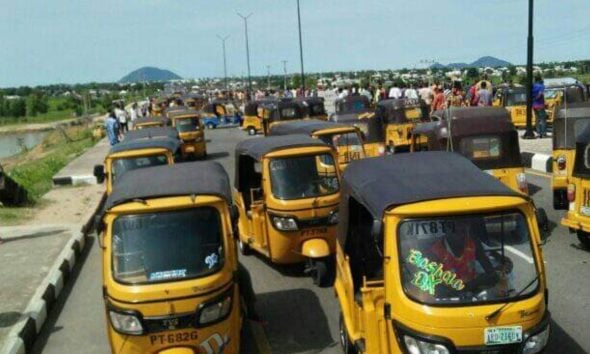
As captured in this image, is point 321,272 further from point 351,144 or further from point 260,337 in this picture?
point 351,144

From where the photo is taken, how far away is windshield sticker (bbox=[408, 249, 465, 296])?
553 cm

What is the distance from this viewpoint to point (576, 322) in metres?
7.91

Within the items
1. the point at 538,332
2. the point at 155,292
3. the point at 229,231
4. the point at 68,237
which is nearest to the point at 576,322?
the point at 538,332

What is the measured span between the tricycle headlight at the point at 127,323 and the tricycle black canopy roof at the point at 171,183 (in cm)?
109

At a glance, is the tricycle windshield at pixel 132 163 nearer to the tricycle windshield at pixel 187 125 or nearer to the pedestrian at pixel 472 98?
the tricycle windshield at pixel 187 125

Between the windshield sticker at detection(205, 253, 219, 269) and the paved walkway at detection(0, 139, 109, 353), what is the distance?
2.84 m

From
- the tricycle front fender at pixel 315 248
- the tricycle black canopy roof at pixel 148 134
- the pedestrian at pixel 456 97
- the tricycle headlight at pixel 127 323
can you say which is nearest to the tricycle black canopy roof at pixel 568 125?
the tricycle front fender at pixel 315 248

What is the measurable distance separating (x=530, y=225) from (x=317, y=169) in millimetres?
5026

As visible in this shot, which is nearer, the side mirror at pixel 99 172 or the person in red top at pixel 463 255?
the person in red top at pixel 463 255

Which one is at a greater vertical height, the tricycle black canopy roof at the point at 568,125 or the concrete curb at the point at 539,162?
the tricycle black canopy roof at the point at 568,125

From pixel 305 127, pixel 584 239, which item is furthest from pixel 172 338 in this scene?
pixel 305 127

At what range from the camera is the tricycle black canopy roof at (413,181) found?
577 centimetres

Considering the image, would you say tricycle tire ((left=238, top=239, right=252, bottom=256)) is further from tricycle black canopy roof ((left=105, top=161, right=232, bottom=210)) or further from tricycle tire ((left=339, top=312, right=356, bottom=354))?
tricycle tire ((left=339, top=312, right=356, bottom=354))

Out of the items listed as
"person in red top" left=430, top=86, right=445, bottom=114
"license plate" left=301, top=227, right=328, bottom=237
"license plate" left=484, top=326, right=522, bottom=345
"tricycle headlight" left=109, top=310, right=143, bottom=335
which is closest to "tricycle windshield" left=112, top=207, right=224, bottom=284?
"tricycle headlight" left=109, top=310, right=143, bottom=335
